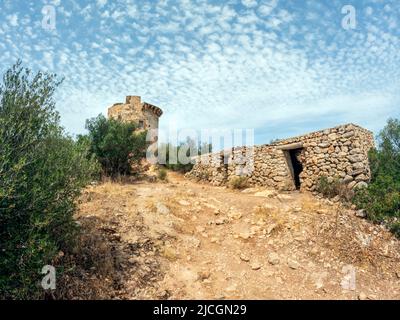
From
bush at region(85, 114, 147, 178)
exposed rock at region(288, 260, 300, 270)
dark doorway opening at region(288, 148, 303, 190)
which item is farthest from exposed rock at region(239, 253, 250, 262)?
bush at region(85, 114, 147, 178)

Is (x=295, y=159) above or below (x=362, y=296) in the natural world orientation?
above

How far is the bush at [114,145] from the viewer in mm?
16125

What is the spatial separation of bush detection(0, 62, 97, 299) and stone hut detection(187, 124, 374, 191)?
9276 mm

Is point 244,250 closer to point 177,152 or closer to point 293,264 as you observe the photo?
point 293,264

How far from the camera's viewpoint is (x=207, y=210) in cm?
1034

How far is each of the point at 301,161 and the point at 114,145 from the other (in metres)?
10.0

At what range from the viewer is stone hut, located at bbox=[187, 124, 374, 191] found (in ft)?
36.3

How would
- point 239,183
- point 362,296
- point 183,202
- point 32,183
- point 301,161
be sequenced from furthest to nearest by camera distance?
point 239,183, point 301,161, point 183,202, point 362,296, point 32,183

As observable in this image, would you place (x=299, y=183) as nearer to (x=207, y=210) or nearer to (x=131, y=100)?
(x=207, y=210)

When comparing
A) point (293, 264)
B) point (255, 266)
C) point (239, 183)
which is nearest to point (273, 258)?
point (293, 264)

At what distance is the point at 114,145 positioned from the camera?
53.3ft

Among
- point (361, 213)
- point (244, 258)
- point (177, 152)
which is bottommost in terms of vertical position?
point (244, 258)
